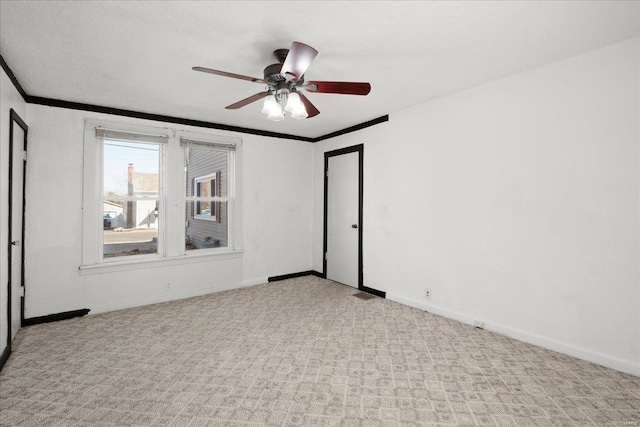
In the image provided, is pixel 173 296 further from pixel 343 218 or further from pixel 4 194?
pixel 343 218

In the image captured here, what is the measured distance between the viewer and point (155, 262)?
4.23 m

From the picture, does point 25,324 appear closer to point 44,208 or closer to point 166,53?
point 44,208

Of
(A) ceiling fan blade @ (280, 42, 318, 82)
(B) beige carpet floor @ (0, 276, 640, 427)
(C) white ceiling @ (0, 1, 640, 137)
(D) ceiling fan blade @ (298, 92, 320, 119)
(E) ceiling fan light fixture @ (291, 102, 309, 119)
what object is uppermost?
(C) white ceiling @ (0, 1, 640, 137)

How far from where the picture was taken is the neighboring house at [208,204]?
524cm

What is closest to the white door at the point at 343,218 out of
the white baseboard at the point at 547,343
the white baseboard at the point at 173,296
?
the white baseboard at the point at 173,296

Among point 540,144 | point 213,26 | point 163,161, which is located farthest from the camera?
point 163,161

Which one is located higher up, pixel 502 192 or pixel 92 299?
pixel 502 192

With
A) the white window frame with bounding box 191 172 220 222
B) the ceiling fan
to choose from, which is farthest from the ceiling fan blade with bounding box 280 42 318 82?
the white window frame with bounding box 191 172 220 222

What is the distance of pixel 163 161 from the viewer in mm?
4387

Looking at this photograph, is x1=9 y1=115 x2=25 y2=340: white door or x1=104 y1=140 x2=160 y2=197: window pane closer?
x1=9 y1=115 x2=25 y2=340: white door

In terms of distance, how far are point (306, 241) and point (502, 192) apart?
3.48 m

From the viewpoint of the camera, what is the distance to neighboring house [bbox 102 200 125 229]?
4.05 m

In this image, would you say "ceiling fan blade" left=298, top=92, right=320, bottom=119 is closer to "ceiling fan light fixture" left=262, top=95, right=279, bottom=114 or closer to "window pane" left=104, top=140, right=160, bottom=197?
"ceiling fan light fixture" left=262, top=95, right=279, bottom=114

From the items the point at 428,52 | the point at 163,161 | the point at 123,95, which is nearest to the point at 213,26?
the point at 428,52
